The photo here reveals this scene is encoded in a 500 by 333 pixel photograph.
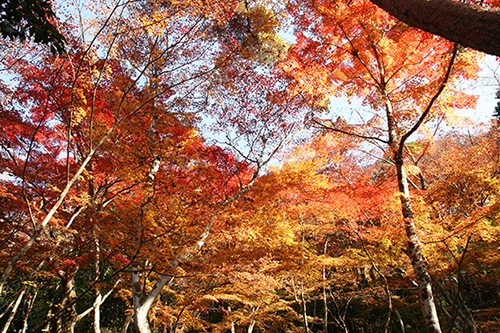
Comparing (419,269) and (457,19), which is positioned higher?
(457,19)

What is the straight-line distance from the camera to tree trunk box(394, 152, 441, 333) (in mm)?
4379

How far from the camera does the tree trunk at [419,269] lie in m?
4.38

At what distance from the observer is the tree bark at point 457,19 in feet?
6.45

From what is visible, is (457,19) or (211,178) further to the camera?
(211,178)

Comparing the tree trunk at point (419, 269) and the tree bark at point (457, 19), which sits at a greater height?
the tree bark at point (457, 19)

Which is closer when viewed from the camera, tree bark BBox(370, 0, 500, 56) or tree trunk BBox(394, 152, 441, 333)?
tree bark BBox(370, 0, 500, 56)

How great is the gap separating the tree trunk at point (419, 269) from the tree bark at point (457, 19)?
3.66m

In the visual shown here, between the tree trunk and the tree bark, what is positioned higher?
the tree bark

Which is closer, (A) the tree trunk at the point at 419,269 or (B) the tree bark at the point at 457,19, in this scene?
(B) the tree bark at the point at 457,19

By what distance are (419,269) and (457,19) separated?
14.5 ft

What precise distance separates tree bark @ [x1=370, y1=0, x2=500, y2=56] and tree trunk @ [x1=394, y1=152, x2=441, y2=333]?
3.66 meters

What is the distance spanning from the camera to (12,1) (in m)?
2.07

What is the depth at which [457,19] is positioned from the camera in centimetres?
214

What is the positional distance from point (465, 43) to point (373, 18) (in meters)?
4.56
